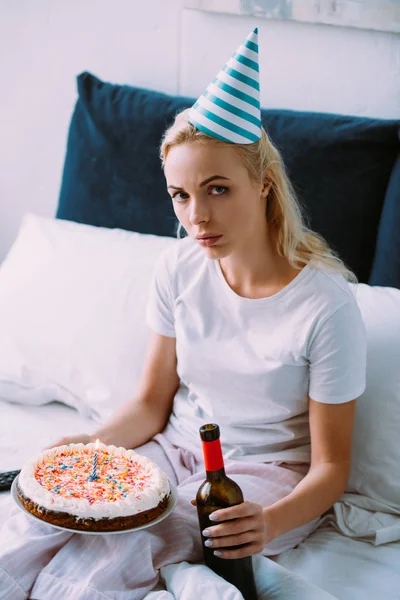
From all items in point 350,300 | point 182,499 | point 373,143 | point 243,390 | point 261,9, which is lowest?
point 182,499

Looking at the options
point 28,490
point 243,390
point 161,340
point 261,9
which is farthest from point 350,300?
point 261,9

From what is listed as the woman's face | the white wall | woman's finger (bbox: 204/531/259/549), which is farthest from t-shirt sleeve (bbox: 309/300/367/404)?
the white wall

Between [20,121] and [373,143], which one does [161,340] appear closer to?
[373,143]

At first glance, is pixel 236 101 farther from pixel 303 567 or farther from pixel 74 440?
pixel 303 567

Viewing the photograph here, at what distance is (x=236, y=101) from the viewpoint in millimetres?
1453

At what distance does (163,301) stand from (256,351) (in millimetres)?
254

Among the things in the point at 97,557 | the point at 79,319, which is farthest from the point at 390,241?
the point at 97,557

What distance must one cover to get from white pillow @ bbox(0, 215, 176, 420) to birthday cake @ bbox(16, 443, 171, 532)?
15.7 inches

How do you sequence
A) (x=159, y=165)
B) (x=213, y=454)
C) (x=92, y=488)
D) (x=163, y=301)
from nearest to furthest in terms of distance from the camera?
(x=213, y=454) < (x=92, y=488) < (x=163, y=301) < (x=159, y=165)

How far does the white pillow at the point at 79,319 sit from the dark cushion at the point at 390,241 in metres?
0.49

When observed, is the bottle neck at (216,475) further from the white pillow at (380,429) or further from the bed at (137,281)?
the white pillow at (380,429)

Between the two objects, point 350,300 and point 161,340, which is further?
point 161,340

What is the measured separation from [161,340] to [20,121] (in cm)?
121

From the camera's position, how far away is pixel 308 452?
5.19 ft
